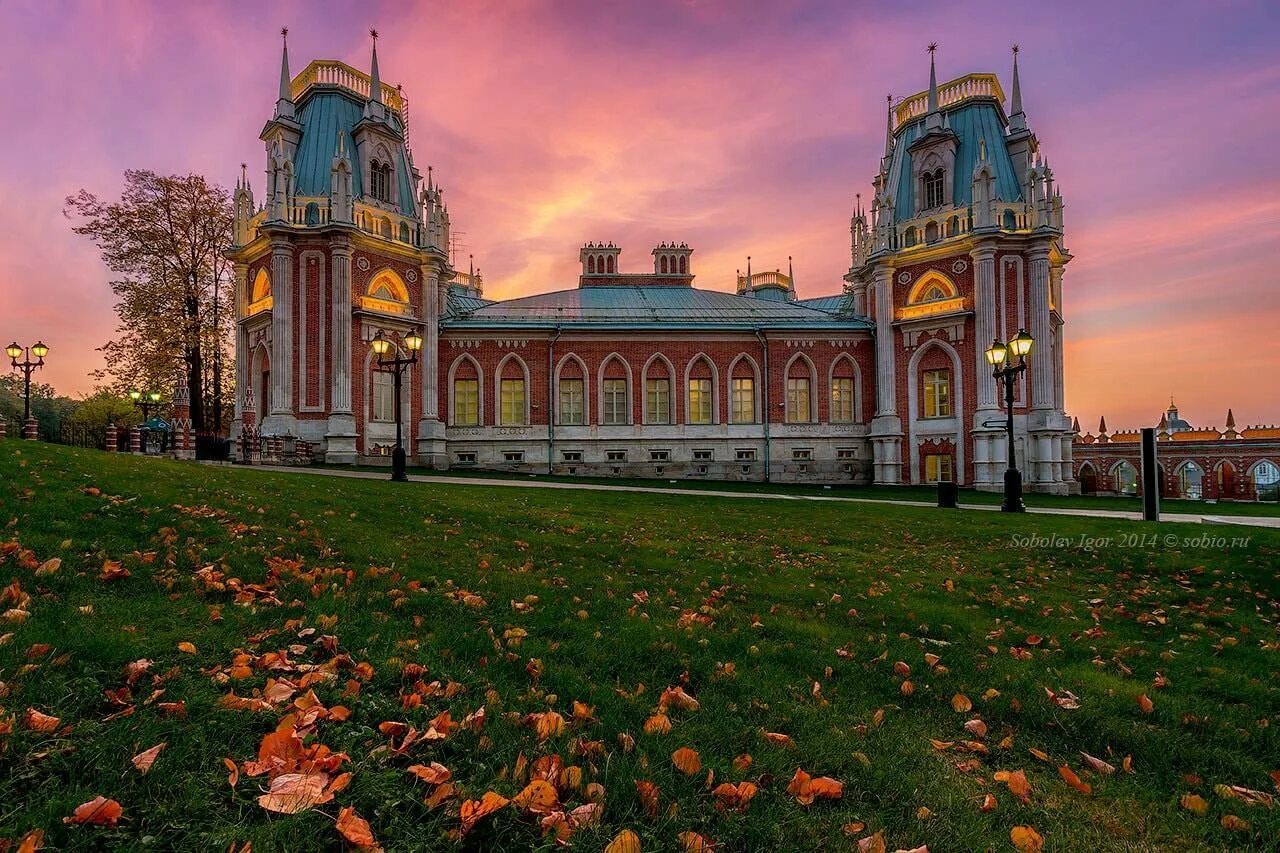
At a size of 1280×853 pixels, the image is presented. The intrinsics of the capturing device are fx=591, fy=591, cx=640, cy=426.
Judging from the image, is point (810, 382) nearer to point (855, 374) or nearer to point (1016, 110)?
point (855, 374)

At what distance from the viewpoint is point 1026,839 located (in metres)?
2.57

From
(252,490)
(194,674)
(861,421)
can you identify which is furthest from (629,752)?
(861,421)

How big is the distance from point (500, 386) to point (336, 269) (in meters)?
9.70

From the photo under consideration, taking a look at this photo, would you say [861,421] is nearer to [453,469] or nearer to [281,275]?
[453,469]

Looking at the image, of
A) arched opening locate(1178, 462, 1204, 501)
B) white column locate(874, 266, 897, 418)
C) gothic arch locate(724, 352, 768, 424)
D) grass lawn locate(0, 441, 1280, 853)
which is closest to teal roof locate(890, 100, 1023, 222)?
white column locate(874, 266, 897, 418)

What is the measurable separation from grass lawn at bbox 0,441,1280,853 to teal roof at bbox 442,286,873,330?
86.8 ft

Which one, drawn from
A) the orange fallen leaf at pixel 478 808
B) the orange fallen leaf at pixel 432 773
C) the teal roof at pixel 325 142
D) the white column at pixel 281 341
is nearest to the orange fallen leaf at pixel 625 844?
the orange fallen leaf at pixel 478 808

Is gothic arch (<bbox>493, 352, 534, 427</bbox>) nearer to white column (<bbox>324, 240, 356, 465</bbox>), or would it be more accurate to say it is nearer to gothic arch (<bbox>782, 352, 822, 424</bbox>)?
white column (<bbox>324, 240, 356, 465</bbox>)

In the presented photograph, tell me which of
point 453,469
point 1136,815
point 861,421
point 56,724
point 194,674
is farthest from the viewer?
point 861,421

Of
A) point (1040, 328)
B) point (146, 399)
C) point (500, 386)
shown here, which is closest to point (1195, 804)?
point (500, 386)

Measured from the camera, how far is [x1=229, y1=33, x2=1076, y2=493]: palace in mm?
28531

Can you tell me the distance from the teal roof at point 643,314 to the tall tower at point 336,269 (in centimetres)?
364

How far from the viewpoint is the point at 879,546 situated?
34.6 feet

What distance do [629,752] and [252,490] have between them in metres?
9.67
